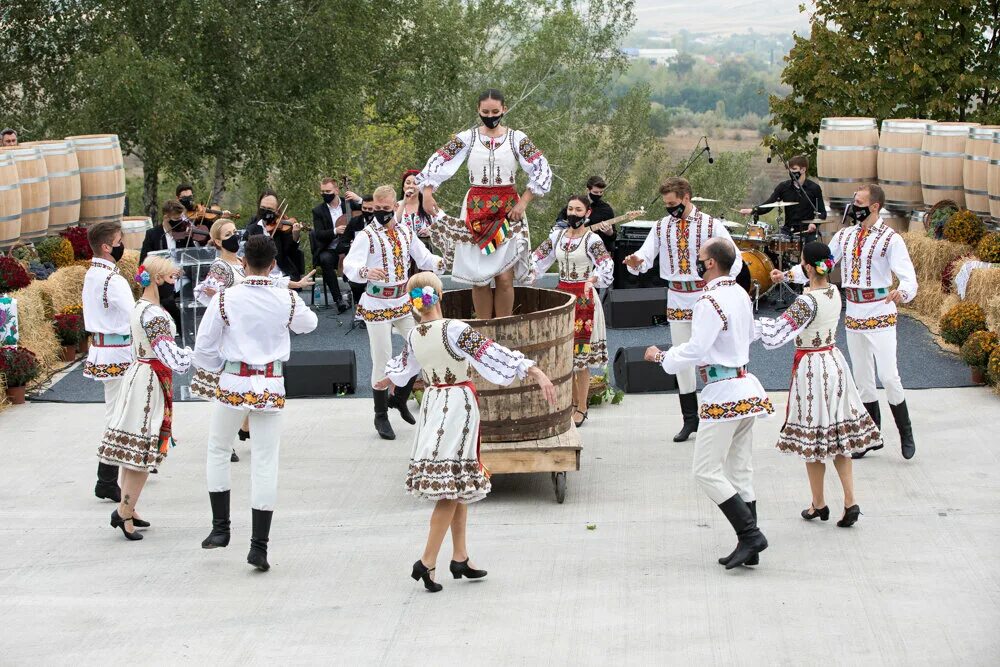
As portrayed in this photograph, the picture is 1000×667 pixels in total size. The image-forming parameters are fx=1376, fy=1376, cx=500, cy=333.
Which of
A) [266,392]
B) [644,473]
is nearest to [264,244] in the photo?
[266,392]

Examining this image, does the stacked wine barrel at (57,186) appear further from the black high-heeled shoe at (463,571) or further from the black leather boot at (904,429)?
the black leather boot at (904,429)

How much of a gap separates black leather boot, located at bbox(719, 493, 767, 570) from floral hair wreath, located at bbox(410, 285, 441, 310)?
1.74 meters

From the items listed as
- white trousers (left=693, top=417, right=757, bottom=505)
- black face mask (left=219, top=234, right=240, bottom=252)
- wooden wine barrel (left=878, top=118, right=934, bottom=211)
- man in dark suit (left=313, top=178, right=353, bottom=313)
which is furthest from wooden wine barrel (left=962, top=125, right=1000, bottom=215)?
black face mask (left=219, top=234, right=240, bottom=252)

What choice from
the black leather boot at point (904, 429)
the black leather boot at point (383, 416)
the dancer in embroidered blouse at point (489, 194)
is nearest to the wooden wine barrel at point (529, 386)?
the dancer in embroidered blouse at point (489, 194)

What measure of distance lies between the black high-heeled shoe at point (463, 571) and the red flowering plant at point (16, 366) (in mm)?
5236

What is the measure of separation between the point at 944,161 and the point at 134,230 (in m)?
8.34

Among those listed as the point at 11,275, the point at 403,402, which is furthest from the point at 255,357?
the point at 11,275

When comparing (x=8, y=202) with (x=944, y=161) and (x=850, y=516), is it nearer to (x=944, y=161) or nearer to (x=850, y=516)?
(x=850, y=516)

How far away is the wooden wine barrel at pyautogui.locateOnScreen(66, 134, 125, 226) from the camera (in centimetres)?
1406

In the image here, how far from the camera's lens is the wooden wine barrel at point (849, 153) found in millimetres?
15180

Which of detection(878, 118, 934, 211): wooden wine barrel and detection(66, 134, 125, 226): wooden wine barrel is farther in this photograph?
detection(878, 118, 934, 211): wooden wine barrel

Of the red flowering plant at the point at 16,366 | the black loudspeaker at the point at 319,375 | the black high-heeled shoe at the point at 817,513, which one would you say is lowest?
the black high-heeled shoe at the point at 817,513

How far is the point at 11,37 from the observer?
776 inches

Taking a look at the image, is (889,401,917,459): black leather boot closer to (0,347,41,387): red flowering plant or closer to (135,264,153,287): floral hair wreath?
(135,264,153,287): floral hair wreath
